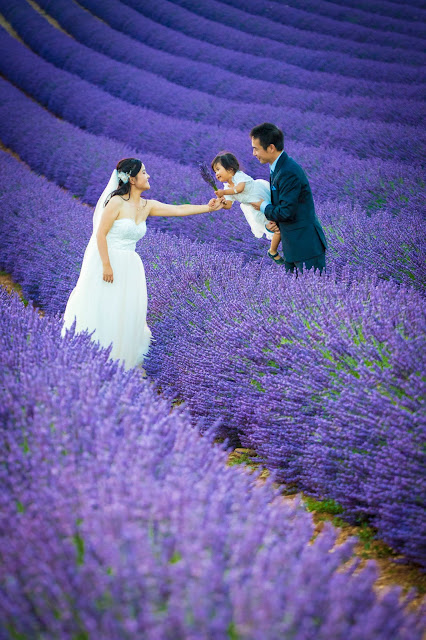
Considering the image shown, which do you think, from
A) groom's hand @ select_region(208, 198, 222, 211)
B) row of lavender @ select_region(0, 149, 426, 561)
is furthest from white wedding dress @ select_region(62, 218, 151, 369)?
groom's hand @ select_region(208, 198, 222, 211)

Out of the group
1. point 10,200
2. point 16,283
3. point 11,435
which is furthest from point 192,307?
point 10,200

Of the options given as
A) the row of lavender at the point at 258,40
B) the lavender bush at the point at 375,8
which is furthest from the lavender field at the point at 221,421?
the lavender bush at the point at 375,8

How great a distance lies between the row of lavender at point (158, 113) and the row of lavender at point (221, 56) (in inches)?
44.6

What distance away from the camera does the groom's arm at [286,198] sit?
122 inches

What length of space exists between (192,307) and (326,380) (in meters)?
1.21

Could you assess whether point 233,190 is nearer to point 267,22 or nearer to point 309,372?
point 309,372

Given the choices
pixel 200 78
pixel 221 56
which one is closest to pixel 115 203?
pixel 200 78

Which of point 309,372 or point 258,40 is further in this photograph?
point 258,40

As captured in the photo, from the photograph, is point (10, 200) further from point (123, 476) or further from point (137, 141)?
point (123, 476)

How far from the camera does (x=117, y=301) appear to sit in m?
3.47

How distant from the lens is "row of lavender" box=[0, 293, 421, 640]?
3.24 feet

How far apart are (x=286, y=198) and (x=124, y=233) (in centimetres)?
93

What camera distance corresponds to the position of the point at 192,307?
324cm

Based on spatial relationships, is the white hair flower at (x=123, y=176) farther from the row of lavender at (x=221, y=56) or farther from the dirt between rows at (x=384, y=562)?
the row of lavender at (x=221, y=56)
